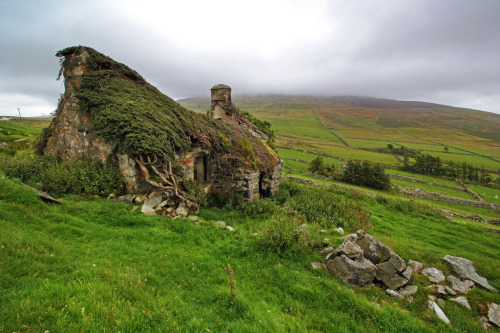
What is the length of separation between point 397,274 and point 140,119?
10623mm

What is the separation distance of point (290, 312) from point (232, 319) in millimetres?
1361

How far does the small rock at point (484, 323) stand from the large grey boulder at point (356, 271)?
2.17 meters

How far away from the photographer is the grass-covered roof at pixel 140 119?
8.60 metres

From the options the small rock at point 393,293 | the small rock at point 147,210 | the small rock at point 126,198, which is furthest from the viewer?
the small rock at point 126,198

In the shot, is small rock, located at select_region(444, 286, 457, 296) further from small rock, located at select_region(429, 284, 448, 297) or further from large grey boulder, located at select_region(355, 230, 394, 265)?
large grey boulder, located at select_region(355, 230, 394, 265)

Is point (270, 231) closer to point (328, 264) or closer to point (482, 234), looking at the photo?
point (328, 264)

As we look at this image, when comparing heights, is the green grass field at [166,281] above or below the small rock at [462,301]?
above

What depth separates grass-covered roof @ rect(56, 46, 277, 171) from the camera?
339 inches

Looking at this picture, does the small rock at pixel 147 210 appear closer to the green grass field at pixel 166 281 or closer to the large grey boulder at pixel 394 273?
the green grass field at pixel 166 281

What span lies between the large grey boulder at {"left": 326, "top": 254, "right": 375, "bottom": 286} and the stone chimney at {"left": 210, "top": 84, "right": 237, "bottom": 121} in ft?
47.2

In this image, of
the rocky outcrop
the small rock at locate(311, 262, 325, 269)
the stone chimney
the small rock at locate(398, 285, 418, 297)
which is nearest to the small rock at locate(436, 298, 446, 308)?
the small rock at locate(398, 285, 418, 297)

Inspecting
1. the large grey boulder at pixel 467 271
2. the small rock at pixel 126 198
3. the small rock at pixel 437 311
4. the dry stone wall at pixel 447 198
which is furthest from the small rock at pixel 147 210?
the dry stone wall at pixel 447 198

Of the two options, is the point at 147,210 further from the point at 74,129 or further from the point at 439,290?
the point at 439,290

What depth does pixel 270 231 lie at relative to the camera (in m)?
6.98
